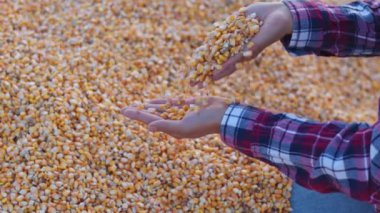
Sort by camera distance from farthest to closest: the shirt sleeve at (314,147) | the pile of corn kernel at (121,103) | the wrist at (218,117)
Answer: the pile of corn kernel at (121,103) < the wrist at (218,117) < the shirt sleeve at (314,147)

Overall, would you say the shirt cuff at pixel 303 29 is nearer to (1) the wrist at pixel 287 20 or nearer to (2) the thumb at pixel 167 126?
(1) the wrist at pixel 287 20

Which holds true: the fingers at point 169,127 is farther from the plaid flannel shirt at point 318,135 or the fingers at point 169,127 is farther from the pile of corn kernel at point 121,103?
the pile of corn kernel at point 121,103

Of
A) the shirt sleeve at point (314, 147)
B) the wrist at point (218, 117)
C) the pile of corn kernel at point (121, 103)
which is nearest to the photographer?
the shirt sleeve at point (314, 147)

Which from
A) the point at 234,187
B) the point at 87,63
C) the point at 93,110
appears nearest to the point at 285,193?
the point at 234,187

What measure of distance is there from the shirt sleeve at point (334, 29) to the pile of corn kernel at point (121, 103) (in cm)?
43

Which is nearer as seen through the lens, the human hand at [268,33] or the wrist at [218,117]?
the wrist at [218,117]

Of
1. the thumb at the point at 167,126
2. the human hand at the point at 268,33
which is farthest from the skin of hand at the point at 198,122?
the human hand at the point at 268,33

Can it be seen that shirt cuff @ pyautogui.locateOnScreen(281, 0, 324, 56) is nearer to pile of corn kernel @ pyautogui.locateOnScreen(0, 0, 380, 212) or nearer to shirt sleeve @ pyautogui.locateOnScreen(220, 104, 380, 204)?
shirt sleeve @ pyautogui.locateOnScreen(220, 104, 380, 204)

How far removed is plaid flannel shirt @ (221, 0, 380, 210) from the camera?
1576 millimetres

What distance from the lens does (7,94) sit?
213 centimetres

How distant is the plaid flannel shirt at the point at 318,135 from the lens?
158 centimetres

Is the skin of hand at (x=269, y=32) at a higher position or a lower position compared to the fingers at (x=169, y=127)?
higher

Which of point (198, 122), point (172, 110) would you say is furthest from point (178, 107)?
point (198, 122)

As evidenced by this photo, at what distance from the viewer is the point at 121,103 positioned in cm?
223
